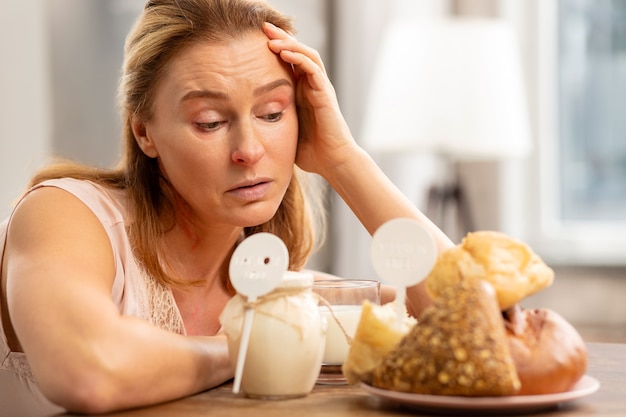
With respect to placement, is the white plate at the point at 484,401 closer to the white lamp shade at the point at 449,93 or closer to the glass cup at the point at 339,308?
the glass cup at the point at 339,308

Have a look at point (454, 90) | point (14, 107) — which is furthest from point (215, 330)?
point (14, 107)

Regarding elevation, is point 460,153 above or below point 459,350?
above

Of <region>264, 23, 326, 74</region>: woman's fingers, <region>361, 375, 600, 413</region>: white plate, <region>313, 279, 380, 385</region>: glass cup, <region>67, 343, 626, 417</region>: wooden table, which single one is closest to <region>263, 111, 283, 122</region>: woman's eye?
<region>264, 23, 326, 74</region>: woman's fingers

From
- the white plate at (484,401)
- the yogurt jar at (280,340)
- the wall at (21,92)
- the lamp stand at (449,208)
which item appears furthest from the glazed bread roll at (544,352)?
the wall at (21,92)

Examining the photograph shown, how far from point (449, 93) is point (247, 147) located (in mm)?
1845

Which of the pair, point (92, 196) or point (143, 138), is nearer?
point (92, 196)

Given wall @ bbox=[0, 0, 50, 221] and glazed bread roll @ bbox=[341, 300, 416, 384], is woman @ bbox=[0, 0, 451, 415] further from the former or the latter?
wall @ bbox=[0, 0, 50, 221]

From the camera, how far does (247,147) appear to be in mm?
1424

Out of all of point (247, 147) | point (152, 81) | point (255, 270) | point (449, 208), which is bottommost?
point (449, 208)

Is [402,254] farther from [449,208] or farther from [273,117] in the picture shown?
[449,208]

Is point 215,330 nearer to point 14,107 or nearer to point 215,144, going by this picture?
point 215,144

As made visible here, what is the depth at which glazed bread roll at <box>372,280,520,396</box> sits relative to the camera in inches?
38.7

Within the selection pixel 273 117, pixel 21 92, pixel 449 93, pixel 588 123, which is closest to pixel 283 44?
pixel 273 117

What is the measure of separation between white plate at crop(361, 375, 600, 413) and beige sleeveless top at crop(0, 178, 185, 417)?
0.55m
